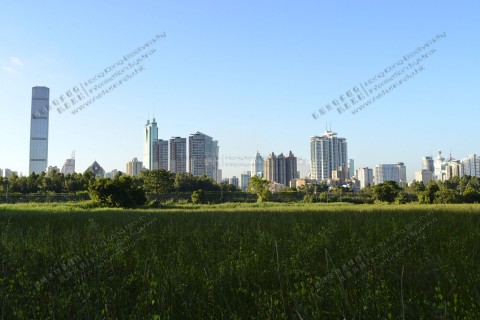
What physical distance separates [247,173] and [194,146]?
249ft

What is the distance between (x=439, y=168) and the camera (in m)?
156

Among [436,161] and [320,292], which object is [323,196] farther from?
→ [436,161]

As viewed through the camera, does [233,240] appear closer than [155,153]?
Yes

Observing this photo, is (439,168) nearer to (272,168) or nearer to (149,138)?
(272,168)

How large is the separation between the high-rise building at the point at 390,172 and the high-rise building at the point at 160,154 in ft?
286

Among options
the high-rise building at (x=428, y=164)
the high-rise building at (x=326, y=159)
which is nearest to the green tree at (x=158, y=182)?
the high-rise building at (x=326, y=159)

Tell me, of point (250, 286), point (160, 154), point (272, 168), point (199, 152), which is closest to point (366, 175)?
point (272, 168)

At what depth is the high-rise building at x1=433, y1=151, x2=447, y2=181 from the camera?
143750 millimetres

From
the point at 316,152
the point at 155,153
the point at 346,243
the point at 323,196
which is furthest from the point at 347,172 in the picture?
the point at 346,243

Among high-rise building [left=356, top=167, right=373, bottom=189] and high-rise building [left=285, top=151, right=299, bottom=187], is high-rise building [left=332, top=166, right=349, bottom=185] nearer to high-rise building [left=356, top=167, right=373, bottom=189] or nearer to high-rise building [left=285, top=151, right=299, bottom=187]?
high-rise building [left=285, top=151, right=299, bottom=187]

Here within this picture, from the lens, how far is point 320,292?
8.74 ft

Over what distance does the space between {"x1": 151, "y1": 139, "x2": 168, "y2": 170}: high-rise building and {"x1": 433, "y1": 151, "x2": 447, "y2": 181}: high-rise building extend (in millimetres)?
102079

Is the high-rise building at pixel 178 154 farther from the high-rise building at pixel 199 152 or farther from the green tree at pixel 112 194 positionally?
the green tree at pixel 112 194

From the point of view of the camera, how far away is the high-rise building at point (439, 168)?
5659 inches
